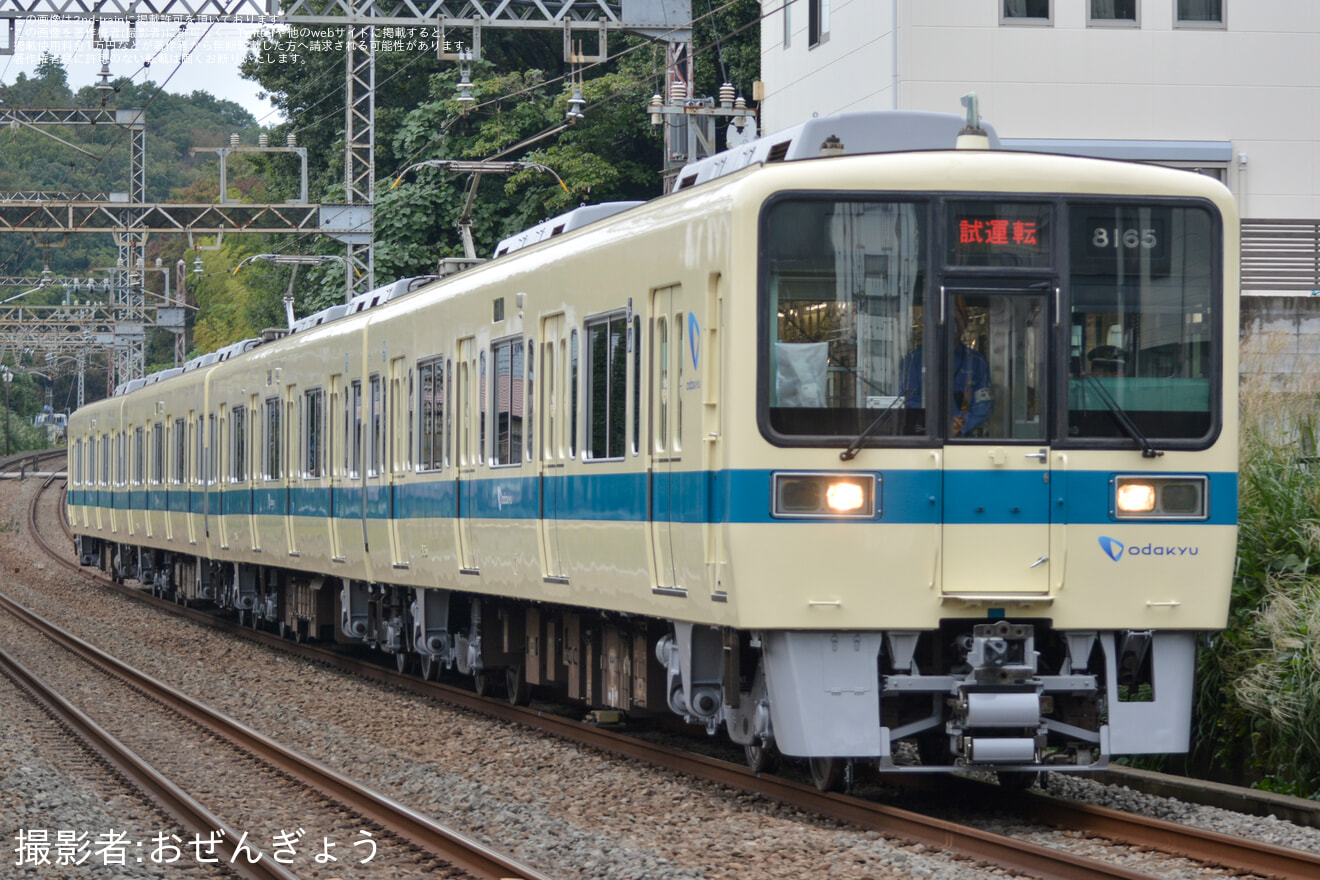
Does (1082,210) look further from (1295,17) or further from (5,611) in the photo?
(5,611)

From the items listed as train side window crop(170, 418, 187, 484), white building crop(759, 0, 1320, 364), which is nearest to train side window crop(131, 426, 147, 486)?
train side window crop(170, 418, 187, 484)

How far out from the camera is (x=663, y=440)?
9734 mm

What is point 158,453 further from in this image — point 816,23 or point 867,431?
point 867,431

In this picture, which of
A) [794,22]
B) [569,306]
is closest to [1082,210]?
[569,306]

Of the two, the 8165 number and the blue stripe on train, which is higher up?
the 8165 number

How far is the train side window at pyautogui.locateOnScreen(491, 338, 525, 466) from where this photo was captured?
40.3 feet

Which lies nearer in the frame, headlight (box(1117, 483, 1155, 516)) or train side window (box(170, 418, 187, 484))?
headlight (box(1117, 483, 1155, 516))

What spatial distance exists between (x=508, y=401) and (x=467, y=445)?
111 cm

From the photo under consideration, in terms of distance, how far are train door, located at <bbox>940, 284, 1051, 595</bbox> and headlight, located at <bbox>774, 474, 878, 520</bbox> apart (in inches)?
13.8

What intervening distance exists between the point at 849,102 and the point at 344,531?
9.40m

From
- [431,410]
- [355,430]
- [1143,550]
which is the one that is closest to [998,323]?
[1143,550]

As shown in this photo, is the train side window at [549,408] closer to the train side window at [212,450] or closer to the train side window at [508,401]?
the train side window at [508,401]

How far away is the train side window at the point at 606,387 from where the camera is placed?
34.1 ft

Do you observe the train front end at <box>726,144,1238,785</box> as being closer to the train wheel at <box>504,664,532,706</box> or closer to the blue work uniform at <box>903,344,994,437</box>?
the blue work uniform at <box>903,344,994,437</box>
